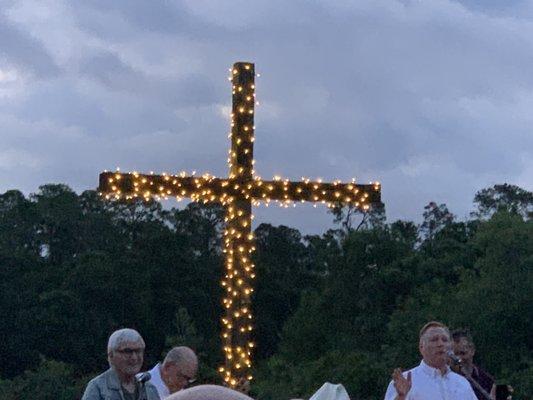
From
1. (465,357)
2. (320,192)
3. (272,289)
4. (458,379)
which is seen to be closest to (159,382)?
(458,379)

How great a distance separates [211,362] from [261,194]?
108 feet

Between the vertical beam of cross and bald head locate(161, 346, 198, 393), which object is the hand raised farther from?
the vertical beam of cross

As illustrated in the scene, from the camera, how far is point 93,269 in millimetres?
49344

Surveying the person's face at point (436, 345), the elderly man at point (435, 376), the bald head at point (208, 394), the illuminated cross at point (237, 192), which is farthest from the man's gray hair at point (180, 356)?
the bald head at point (208, 394)

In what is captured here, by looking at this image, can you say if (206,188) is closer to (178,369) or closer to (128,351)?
(178,369)

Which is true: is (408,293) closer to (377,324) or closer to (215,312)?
(377,324)

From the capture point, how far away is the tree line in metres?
35.3

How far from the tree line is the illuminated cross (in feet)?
67.2

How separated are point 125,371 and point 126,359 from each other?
6cm

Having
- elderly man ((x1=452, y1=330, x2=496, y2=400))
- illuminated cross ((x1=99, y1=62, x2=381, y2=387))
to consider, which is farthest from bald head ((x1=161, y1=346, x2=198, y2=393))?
illuminated cross ((x1=99, y1=62, x2=381, y2=387))

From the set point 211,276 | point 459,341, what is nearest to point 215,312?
point 211,276

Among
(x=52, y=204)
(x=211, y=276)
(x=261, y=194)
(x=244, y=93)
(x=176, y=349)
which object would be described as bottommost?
(x=176, y=349)

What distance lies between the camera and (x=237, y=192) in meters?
11.4

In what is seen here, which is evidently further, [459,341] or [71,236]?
[71,236]
